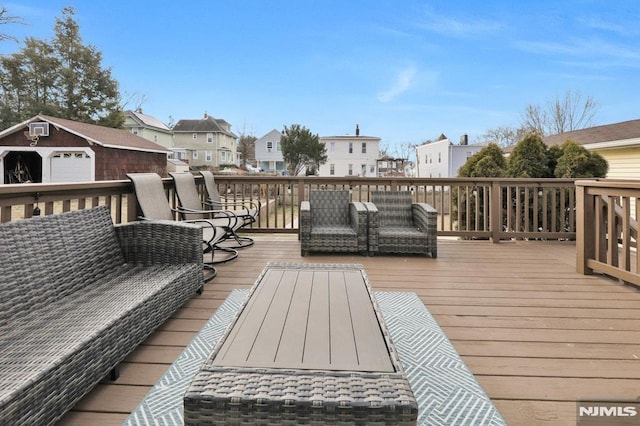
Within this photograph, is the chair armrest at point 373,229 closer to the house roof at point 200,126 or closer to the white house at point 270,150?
the house roof at point 200,126

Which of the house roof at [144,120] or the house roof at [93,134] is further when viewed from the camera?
the house roof at [144,120]

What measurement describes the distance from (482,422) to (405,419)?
65cm

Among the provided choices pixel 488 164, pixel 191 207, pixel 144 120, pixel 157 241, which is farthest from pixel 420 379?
pixel 144 120

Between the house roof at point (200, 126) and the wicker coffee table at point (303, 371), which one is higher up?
the house roof at point (200, 126)

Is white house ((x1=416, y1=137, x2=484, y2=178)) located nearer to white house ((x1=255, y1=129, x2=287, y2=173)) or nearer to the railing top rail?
white house ((x1=255, y1=129, x2=287, y2=173))

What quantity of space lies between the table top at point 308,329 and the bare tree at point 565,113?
79.4ft

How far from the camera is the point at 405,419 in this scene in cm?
101

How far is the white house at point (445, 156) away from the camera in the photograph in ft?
85.2

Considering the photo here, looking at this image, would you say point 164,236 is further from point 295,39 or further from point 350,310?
point 295,39

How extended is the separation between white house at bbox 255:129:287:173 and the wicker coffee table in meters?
35.1

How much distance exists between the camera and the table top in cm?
124

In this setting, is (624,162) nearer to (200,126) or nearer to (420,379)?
(420,379)

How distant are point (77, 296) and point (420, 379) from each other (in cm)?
182

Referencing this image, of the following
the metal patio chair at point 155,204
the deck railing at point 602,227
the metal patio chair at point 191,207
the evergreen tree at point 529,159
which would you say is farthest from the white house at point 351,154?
the metal patio chair at point 155,204
